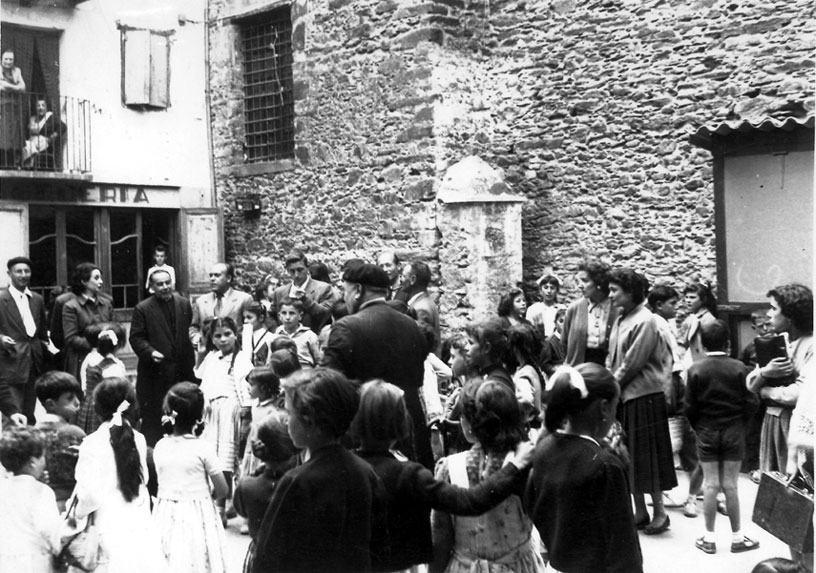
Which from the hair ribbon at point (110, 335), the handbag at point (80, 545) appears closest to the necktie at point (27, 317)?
the hair ribbon at point (110, 335)

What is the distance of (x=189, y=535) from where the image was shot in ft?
13.7

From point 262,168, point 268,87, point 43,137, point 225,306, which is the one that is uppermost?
point 268,87

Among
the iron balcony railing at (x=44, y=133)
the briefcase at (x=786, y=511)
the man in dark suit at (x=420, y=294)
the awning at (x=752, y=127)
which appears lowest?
the briefcase at (x=786, y=511)

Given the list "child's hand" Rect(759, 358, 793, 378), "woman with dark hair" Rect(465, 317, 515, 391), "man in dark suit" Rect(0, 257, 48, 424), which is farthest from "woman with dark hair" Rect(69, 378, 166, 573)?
"man in dark suit" Rect(0, 257, 48, 424)

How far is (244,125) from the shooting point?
13.5m

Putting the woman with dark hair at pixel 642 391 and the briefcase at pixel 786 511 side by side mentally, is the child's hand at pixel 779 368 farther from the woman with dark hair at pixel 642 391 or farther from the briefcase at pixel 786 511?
the briefcase at pixel 786 511

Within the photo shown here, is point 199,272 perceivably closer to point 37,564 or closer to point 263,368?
point 263,368

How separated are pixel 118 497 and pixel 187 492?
35cm

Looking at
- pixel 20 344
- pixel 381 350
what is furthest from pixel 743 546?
pixel 20 344

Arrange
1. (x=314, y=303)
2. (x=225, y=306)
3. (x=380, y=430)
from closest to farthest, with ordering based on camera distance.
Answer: (x=380, y=430) < (x=314, y=303) < (x=225, y=306)

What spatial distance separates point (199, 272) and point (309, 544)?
10817mm

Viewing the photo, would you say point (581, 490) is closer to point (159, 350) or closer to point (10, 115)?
point (159, 350)

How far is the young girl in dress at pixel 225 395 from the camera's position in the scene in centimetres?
612

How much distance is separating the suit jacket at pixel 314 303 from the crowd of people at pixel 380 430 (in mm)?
34
